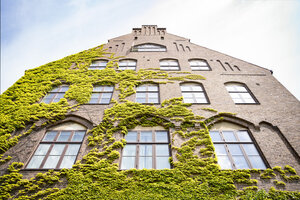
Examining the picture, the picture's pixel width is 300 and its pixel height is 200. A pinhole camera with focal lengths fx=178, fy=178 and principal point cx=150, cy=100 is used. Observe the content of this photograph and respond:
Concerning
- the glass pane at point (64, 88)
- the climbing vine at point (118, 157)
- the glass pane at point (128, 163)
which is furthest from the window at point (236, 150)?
the glass pane at point (64, 88)

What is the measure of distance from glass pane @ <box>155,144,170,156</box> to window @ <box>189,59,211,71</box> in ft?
25.0

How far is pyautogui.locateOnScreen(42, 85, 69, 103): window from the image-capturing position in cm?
1064

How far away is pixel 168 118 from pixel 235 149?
3.26 meters

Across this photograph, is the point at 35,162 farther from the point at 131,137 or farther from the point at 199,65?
the point at 199,65

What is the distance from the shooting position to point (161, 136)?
829cm

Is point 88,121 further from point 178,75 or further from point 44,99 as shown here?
point 178,75

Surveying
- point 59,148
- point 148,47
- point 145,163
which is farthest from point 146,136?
point 148,47

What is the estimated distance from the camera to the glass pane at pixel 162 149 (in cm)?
749

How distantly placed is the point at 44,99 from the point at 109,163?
21.4ft

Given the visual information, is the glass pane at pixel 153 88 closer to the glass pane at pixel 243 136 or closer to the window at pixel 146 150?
the window at pixel 146 150

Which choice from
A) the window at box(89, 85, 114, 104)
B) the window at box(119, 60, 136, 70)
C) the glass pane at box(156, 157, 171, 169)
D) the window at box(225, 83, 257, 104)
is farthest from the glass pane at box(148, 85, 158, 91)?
the glass pane at box(156, 157, 171, 169)

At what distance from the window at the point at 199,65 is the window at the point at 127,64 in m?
4.59

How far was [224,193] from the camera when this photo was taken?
19.7 feet

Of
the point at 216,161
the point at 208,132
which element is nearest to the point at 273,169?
the point at 216,161
